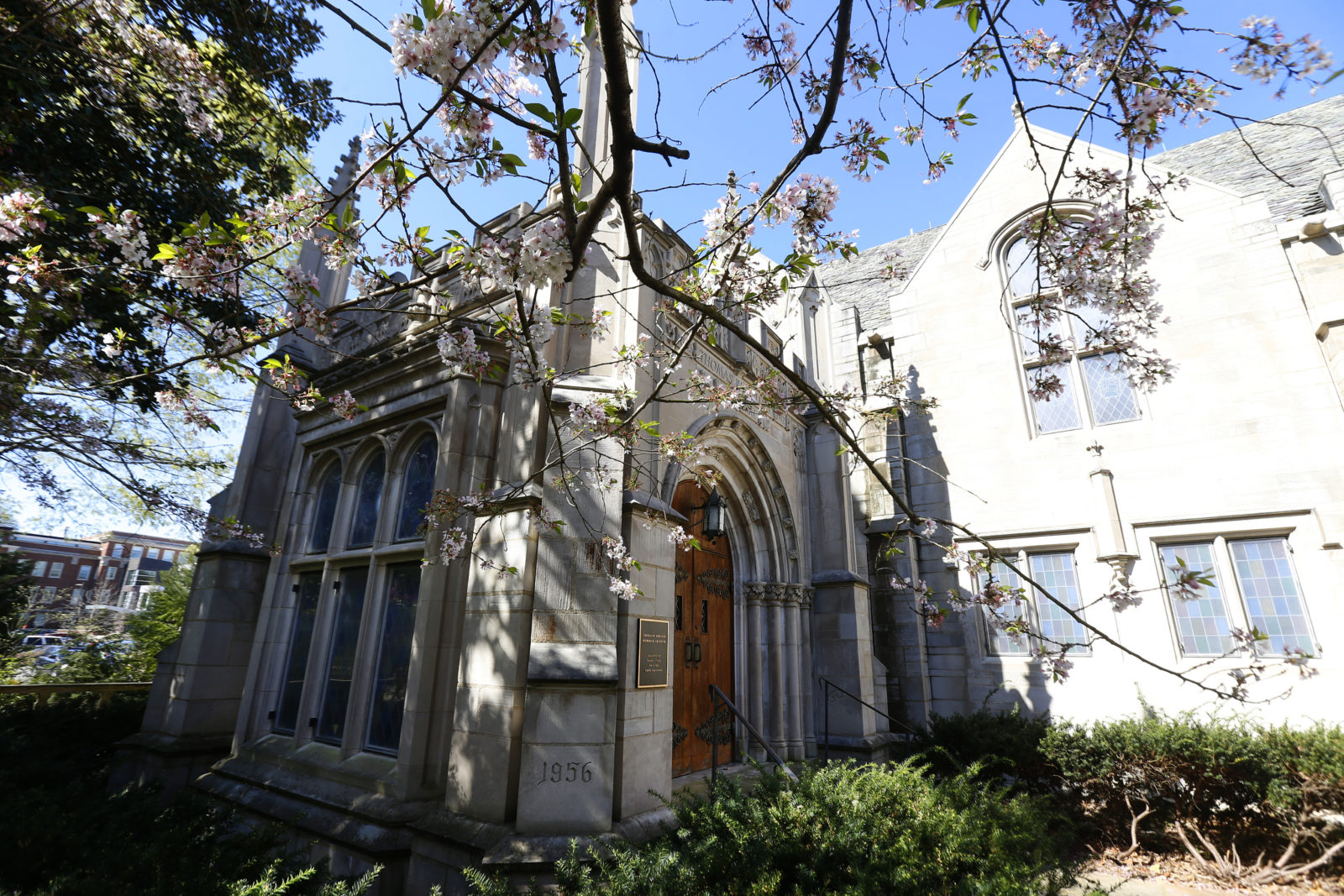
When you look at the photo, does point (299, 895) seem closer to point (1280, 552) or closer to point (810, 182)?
point (810, 182)

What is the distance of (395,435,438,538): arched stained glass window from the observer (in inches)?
228

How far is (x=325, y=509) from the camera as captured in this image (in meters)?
6.94

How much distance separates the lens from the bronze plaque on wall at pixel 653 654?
4.57m

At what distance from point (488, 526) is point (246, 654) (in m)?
4.41

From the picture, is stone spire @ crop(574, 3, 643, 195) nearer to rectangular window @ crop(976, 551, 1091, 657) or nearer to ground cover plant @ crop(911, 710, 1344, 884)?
ground cover plant @ crop(911, 710, 1344, 884)

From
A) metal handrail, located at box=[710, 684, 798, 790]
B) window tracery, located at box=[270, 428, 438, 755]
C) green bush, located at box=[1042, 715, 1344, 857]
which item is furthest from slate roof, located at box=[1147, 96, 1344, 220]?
window tracery, located at box=[270, 428, 438, 755]

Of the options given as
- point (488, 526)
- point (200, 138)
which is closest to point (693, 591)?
point (488, 526)

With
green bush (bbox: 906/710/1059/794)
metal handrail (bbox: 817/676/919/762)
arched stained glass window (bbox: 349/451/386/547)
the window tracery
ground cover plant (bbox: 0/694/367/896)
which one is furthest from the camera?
metal handrail (bbox: 817/676/919/762)

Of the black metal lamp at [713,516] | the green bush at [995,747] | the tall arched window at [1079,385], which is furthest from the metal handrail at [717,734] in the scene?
the tall arched window at [1079,385]

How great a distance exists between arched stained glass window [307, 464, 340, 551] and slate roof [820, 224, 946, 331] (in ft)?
28.0

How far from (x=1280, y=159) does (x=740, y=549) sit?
10.8 meters

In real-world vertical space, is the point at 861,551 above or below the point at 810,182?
below

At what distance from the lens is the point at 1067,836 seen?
574 centimetres

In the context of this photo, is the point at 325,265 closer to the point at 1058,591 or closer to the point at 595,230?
the point at 595,230
